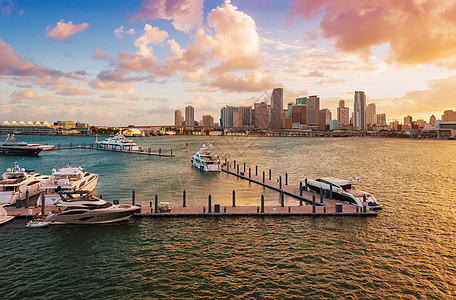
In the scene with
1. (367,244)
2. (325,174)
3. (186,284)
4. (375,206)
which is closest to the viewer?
(186,284)

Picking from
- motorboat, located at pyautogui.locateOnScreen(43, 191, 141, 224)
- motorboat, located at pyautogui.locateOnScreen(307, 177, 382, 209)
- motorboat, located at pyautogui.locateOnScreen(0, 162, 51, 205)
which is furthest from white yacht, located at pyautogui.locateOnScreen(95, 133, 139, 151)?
motorboat, located at pyautogui.locateOnScreen(307, 177, 382, 209)

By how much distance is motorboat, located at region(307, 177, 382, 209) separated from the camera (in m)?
30.2

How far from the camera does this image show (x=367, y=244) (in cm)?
2197

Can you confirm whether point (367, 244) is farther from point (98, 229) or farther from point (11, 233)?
point (11, 233)

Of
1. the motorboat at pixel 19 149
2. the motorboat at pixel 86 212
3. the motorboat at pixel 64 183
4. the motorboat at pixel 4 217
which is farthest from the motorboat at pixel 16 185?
the motorboat at pixel 19 149

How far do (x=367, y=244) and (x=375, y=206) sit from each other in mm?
9712

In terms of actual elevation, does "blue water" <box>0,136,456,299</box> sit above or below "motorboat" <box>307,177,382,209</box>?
below

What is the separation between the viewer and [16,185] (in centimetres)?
3144

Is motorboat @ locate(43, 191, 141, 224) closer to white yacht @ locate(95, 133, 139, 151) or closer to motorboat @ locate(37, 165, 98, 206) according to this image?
motorboat @ locate(37, 165, 98, 206)

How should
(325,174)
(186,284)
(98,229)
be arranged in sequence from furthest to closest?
(325,174) < (98,229) < (186,284)

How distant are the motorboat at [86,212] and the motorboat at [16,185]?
357 inches

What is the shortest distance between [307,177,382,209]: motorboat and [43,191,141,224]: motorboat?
75.9 ft

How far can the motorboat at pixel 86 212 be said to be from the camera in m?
24.8

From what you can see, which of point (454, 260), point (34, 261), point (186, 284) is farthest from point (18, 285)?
point (454, 260)
